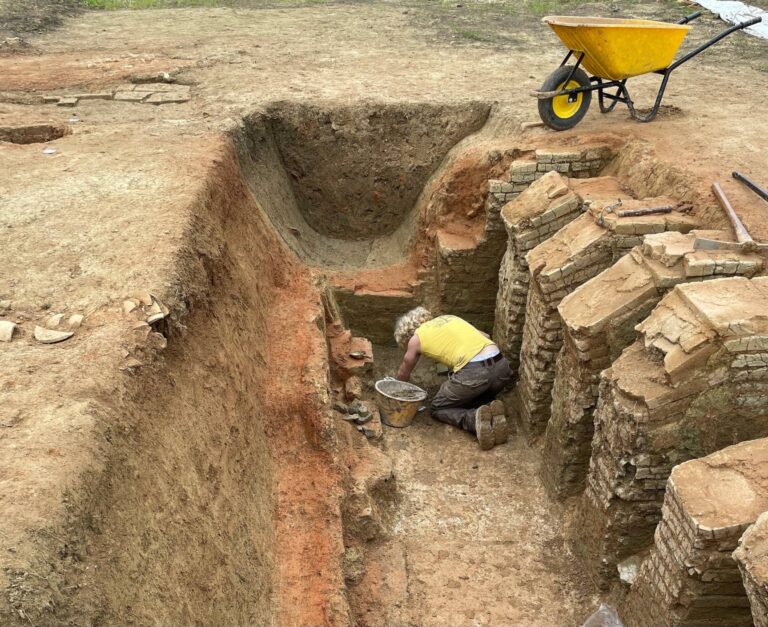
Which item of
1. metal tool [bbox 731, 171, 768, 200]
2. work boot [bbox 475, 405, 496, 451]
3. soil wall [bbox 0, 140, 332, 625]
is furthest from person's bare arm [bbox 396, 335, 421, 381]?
metal tool [bbox 731, 171, 768, 200]

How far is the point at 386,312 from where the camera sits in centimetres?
831

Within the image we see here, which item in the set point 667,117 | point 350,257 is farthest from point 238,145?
point 667,117

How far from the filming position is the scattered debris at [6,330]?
4221mm

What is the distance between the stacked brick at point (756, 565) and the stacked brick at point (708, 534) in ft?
0.81

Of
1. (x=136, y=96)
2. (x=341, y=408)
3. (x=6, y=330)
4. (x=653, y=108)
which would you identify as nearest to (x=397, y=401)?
(x=341, y=408)

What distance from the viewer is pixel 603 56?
7082mm

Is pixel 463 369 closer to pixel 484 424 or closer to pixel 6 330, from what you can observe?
pixel 484 424

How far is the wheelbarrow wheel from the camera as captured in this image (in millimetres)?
7520

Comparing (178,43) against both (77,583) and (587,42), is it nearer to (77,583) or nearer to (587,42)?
(587,42)

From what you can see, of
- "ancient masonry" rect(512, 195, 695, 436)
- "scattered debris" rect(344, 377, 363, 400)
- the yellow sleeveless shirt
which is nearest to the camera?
"ancient masonry" rect(512, 195, 695, 436)

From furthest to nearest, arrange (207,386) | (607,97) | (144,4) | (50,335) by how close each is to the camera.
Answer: (144,4)
(607,97)
(207,386)
(50,335)

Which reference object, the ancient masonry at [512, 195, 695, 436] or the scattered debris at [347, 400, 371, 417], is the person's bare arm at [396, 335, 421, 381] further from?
the ancient masonry at [512, 195, 695, 436]

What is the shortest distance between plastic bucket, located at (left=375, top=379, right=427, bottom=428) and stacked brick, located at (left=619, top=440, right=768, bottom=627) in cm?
304

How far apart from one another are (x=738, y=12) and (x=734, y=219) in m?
9.39
